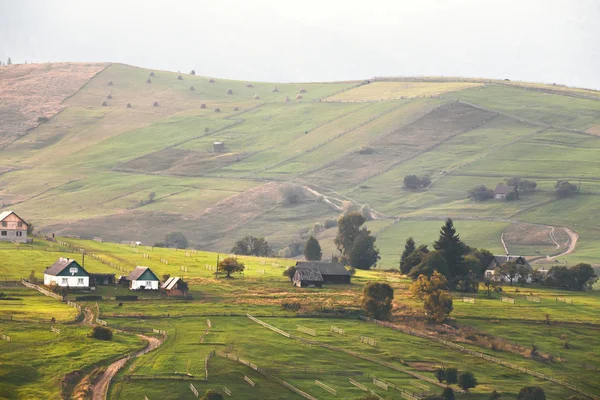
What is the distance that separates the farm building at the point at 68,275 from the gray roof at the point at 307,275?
27.9 m

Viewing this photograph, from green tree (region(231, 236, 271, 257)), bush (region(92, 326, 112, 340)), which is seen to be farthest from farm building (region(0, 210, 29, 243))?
bush (region(92, 326, 112, 340))

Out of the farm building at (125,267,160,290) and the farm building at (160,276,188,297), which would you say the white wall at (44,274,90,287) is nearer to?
the farm building at (125,267,160,290)

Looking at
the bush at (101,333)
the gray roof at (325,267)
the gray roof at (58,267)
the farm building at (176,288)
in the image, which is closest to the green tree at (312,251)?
the gray roof at (325,267)

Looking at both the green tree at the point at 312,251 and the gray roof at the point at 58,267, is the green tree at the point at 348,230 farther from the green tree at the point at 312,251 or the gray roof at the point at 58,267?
the gray roof at the point at 58,267

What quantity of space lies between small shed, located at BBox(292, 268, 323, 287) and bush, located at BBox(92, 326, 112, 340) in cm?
4272

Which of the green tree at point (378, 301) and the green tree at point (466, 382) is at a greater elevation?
the green tree at point (378, 301)

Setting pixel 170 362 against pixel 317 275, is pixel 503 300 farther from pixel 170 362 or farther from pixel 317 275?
pixel 170 362

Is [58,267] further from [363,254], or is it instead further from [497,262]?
[497,262]

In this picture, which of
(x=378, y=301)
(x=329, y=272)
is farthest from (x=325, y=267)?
(x=378, y=301)

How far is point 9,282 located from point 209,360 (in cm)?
4027

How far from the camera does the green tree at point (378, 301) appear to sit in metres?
109

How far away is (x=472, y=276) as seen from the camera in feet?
445

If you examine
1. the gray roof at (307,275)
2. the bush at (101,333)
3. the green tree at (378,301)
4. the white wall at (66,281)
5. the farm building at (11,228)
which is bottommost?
the bush at (101,333)

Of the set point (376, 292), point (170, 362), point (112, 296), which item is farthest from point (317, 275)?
point (170, 362)
